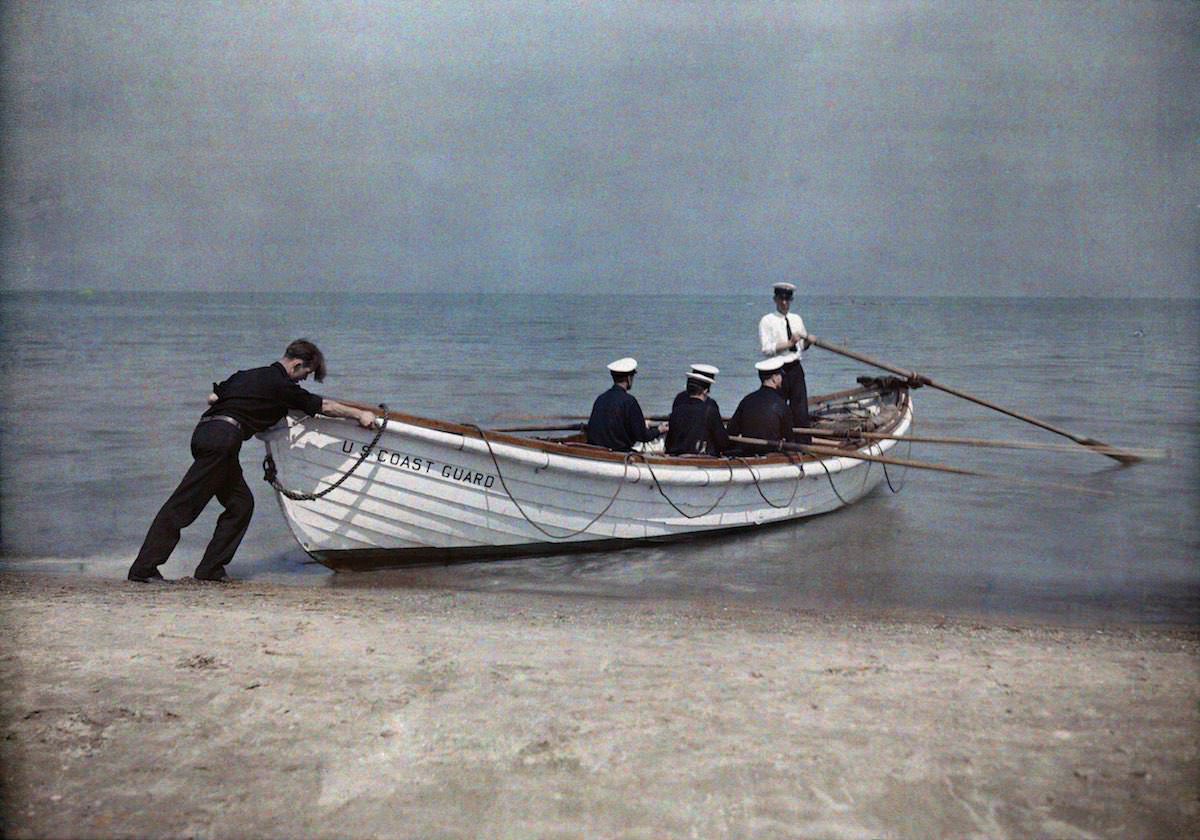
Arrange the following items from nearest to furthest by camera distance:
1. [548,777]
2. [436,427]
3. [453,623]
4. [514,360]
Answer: [548,777], [453,623], [436,427], [514,360]

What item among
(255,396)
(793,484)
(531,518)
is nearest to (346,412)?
(255,396)

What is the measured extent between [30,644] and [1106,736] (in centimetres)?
540

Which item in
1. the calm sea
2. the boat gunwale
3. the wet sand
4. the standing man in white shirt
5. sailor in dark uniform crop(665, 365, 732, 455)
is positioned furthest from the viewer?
the standing man in white shirt

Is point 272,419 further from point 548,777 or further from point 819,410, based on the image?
point 819,410

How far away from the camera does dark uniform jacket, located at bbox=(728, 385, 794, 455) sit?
9.74 metres

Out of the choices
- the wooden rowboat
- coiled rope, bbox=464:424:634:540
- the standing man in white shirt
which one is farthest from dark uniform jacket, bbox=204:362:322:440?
the standing man in white shirt

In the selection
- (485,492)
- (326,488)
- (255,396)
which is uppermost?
(255,396)

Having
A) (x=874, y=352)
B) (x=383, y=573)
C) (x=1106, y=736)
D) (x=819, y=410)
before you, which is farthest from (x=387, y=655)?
(x=874, y=352)

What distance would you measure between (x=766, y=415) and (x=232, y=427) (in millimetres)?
4968

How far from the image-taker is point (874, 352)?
44031 mm

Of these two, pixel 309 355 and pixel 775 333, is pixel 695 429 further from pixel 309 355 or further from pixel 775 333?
pixel 309 355

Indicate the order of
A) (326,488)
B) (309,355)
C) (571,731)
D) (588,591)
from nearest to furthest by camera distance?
1. (571,731)
2. (309,355)
3. (326,488)
4. (588,591)

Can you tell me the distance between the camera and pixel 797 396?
34.9 feet

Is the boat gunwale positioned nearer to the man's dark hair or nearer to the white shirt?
the man's dark hair
